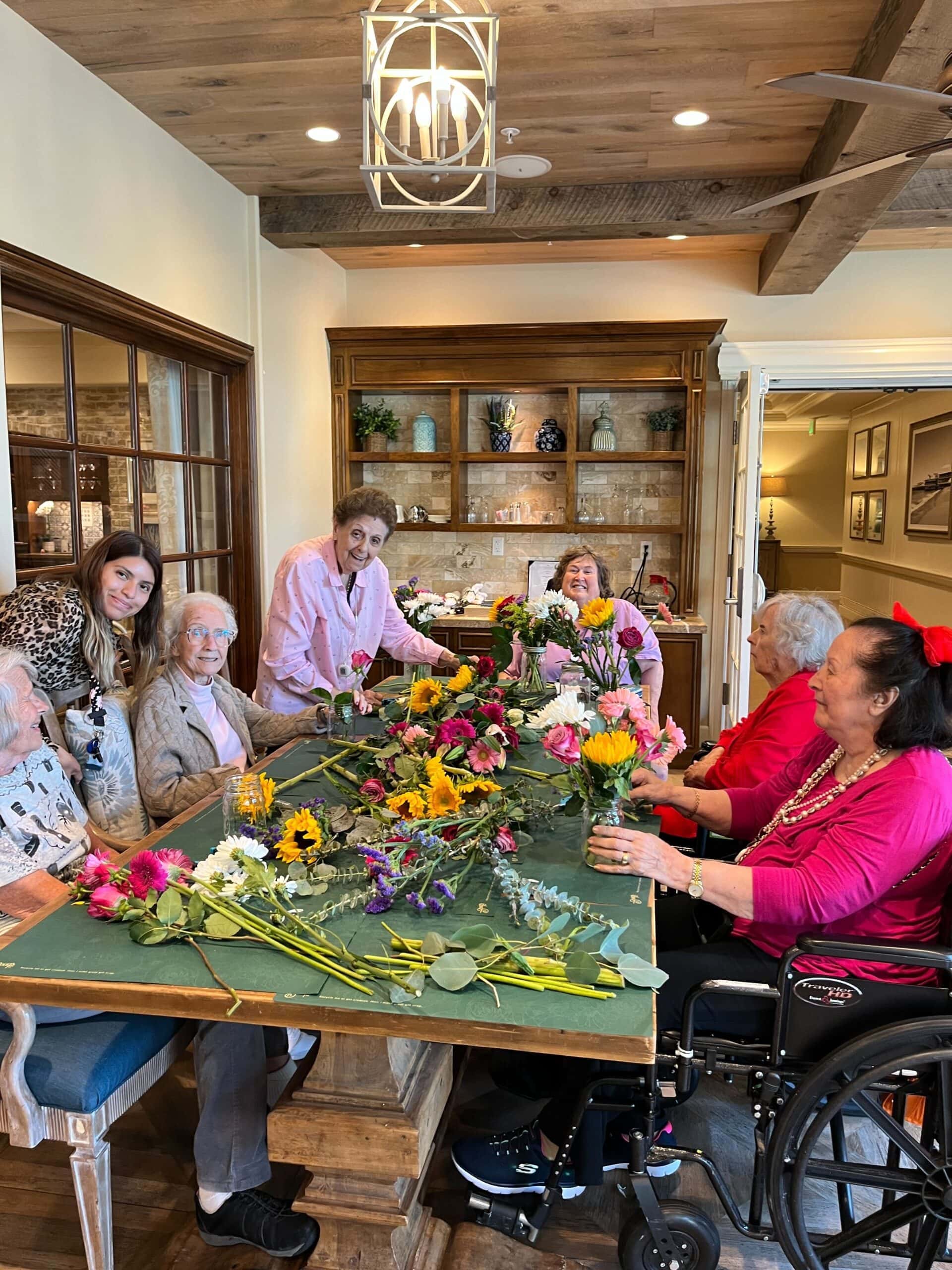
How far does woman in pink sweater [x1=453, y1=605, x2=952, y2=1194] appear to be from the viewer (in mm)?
1601

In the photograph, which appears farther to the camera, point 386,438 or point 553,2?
point 386,438

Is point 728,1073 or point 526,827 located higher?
point 526,827

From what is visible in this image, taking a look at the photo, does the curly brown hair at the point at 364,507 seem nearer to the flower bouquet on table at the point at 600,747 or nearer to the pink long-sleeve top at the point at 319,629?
the pink long-sleeve top at the point at 319,629

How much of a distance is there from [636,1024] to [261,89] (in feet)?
10.0

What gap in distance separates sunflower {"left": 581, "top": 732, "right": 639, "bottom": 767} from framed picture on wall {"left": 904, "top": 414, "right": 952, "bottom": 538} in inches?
247

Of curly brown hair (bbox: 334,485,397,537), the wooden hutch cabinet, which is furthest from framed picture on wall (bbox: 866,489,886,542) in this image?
curly brown hair (bbox: 334,485,397,537)

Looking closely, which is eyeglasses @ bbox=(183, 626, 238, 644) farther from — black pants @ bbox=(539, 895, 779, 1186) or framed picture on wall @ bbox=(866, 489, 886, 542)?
framed picture on wall @ bbox=(866, 489, 886, 542)

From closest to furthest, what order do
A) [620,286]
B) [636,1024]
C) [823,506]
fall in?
[636,1024], [620,286], [823,506]

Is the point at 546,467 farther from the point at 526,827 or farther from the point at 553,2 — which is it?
the point at 526,827

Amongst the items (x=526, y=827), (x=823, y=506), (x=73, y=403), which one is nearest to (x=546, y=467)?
(x=73, y=403)

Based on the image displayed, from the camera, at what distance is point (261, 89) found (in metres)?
2.99

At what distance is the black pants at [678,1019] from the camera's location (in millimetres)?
1657

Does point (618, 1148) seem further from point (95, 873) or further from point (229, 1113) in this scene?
point (95, 873)

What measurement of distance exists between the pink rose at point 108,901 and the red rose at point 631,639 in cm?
132
